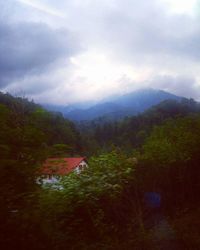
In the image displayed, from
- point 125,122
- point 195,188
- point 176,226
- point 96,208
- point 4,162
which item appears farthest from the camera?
point 125,122

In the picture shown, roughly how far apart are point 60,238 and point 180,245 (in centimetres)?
208

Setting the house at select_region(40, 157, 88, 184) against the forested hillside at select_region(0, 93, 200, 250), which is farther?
the house at select_region(40, 157, 88, 184)

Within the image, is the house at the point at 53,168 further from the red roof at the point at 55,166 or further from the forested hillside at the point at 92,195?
the forested hillside at the point at 92,195

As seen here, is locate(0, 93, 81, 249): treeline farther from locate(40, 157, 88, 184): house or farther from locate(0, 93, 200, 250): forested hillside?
locate(40, 157, 88, 184): house

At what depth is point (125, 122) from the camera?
101 m

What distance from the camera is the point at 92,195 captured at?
5.86 metres

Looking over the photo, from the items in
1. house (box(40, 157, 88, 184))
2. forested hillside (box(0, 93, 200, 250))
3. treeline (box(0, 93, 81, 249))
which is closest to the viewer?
treeline (box(0, 93, 81, 249))

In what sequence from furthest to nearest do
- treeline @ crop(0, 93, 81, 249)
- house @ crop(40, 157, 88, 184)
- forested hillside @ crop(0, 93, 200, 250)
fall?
1. house @ crop(40, 157, 88, 184)
2. forested hillside @ crop(0, 93, 200, 250)
3. treeline @ crop(0, 93, 81, 249)

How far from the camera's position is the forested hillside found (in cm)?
409

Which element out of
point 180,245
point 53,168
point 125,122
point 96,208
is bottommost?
point 180,245

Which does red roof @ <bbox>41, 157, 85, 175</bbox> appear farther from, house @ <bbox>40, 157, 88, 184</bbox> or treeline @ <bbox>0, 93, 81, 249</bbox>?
treeline @ <bbox>0, 93, 81, 249</bbox>

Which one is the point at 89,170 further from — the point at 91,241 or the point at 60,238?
the point at 60,238

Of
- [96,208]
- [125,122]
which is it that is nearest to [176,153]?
[96,208]

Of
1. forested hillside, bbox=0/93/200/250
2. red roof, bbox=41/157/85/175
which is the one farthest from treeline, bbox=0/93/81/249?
red roof, bbox=41/157/85/175
